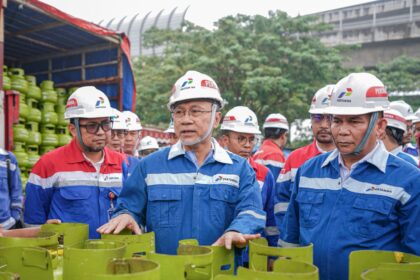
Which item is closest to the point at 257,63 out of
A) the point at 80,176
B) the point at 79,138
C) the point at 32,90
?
the point at 32,90

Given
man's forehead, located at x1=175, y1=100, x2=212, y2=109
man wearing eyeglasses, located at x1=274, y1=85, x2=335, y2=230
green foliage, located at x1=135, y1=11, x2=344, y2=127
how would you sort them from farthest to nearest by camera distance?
green foliage, located at x1=135, y1=11, x2=344, y2=127, man wearing eyeglasses, located at x1=274, y1=85, x2=335, y2=230, man's forehead, located at x1=175, y1=100, x2=212, y2=109

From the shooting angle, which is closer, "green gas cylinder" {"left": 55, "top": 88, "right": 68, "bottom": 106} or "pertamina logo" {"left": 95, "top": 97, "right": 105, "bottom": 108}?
"pertamina logo" {"left": 95, "top": 97, "right": 105, "bottom": 108}

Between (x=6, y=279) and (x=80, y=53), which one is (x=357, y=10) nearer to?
(x=80, y=53)

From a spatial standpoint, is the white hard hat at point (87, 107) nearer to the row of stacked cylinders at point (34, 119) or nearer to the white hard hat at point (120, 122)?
the white hard hat at point (120, 122)

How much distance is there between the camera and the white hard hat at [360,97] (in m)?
2.18

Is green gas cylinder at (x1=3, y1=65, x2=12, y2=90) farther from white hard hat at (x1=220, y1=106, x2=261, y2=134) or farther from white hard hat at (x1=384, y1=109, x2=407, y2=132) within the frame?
white hard hat at (x1=384, y1=109, x2=407, y2=132)

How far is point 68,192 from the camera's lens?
3021 mm

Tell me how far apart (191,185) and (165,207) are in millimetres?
173

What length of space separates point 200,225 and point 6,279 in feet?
3.82

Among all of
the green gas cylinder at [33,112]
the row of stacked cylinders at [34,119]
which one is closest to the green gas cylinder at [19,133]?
the row of stacked cylinders at [34,119]

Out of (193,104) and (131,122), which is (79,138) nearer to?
(193,104)

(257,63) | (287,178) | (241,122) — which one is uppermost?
(257,63)

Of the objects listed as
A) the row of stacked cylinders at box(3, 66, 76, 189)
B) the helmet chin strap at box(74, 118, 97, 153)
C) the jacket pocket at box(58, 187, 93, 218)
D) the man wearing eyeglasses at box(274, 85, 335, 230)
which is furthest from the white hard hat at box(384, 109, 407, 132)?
the row of stacked cylinders at box(3, 66, 76, 189)

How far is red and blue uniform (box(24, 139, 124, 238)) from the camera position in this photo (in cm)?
298
